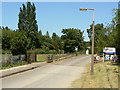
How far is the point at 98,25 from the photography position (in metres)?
90.4

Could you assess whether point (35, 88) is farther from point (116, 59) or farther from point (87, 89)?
point (116, 59)

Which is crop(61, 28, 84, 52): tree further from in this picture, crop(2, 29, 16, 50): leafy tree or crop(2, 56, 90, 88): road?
crop(2, 56, 90, 88): road

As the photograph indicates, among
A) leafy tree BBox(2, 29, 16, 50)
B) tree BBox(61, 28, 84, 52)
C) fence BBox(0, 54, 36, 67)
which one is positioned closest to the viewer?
fence BBox(0, 54, 36, 67)

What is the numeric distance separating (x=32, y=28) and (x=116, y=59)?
144 feet

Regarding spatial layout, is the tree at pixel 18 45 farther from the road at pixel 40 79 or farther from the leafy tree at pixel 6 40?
the leafy tree at pixel 6 40

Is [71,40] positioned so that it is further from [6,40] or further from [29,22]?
[6,40]

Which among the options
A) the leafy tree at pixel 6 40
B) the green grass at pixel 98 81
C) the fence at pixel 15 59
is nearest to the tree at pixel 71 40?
the leafy tree at pixel 6 40

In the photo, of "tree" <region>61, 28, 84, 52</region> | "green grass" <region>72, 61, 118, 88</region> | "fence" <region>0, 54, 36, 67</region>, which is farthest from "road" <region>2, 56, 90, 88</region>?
"tree" <region>61, 28, 84, 52</region>

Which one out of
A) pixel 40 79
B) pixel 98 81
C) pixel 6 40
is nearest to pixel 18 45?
pixel 40 79

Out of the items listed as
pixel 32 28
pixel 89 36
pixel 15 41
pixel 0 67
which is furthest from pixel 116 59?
pixel 89 36

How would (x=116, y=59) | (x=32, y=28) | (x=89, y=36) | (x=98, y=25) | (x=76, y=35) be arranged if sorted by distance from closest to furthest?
(x=116, y=59), (x=76, y=35), (x=32, y=28), (x=98, y=25), (x=89, y=36)

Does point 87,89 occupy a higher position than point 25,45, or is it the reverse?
Answer: point 25,45

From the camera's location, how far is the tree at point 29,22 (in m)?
66.7

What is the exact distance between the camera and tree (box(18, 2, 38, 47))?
6669 centimetres
